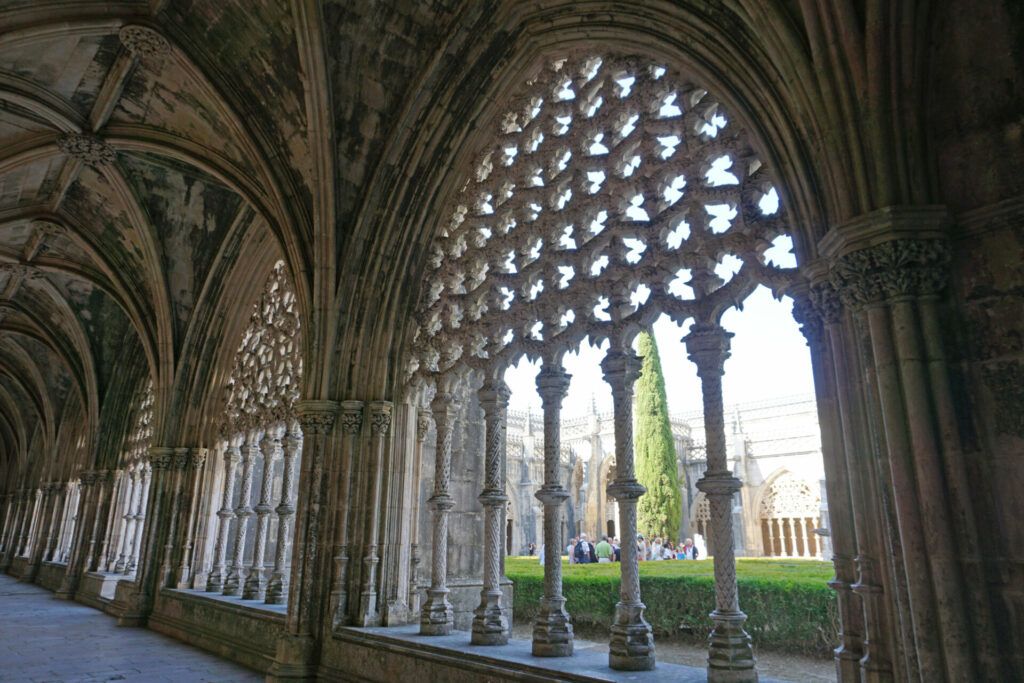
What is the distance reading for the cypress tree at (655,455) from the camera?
20.6m

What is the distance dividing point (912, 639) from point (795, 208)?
2.36 m

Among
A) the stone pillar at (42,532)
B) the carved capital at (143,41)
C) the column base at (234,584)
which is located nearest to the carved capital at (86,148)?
the carved capital at (143,41)

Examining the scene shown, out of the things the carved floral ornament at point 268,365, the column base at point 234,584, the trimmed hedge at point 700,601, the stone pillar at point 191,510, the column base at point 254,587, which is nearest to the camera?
the trimmed hedge at point 700,601

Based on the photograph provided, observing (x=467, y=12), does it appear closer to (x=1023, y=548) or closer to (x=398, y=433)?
(x=398, y=433)

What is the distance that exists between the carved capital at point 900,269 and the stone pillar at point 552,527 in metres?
2.59

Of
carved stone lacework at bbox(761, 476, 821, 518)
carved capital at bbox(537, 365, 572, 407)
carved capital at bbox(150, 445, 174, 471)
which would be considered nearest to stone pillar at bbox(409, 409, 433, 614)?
carved capital at bbox(537, 365, 572, 407)

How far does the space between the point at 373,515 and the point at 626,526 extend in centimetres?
294

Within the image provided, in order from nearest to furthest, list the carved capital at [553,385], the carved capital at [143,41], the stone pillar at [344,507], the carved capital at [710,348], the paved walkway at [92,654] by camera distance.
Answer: the carved capital at [710,348] < the carved capital at [553,385] < the stone pillar at [344,507] < the paved walkway at [92,654] < the carved capital at [143,41]

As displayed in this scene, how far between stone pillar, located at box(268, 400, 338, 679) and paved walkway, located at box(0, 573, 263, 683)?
813 millimetres

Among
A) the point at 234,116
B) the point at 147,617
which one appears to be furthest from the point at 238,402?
the point at 234,116

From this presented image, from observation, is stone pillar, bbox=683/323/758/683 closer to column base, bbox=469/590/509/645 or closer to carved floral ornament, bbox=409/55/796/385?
carved floral ornament, bbox=409/55/796/385

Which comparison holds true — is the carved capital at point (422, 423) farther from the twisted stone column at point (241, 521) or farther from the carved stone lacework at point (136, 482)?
the carved stone lacework at point (136, 482)

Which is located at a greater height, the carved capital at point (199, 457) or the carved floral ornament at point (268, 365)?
the carved floral ornament at point (268, 365)

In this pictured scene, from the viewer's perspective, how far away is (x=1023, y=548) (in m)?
2.72
